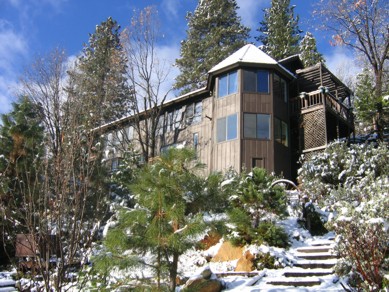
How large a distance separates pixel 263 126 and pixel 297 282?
1189 cm

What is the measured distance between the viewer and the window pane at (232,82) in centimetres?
1905

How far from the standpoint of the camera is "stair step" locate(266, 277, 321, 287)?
6.88m

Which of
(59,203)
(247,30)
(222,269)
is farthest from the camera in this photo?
(247,30)

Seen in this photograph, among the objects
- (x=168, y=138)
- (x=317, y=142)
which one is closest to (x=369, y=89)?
(x=317, y=142)

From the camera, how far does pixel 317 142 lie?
1822 centimetres

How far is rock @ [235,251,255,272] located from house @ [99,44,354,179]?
351 inches

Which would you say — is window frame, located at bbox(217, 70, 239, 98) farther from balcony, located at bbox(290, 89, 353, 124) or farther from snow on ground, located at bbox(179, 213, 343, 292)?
snow on ground, located at bbox(179, 213, 343, 292)

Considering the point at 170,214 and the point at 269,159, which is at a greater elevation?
the point at 269,159

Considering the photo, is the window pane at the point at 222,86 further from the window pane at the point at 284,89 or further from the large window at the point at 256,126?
the window pane at the point at 284,89

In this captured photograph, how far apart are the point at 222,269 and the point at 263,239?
47.0 inches

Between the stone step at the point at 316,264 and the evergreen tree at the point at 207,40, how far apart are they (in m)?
24.3

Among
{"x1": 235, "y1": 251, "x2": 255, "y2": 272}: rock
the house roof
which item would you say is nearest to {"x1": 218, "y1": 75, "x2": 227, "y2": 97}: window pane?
the house roof

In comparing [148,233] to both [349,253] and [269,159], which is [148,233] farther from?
[269,159]

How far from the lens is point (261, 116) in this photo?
18.4m
